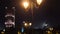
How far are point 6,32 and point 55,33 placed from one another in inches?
168

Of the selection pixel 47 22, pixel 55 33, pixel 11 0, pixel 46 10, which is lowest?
pixel 55 33

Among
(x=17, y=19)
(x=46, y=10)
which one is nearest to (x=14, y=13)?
(x=17, y=19)

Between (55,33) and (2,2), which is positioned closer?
(2,2)

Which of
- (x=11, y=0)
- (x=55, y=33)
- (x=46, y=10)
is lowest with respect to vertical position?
(x=55, y=33)

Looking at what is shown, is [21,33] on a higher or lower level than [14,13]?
lower

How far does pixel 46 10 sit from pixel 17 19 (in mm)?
2620

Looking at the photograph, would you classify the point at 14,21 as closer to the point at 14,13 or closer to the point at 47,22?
the point at 14,13

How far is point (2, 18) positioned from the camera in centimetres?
1409

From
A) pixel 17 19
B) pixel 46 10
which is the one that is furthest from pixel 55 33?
pixel 17 19

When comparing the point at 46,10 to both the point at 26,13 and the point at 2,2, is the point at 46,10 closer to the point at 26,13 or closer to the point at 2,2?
the point at 26,13

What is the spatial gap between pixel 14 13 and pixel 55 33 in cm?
396

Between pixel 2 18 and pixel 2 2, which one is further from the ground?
pixel 2 2

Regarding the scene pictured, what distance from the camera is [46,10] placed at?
44.4 ft

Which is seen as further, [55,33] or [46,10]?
[55,33]
